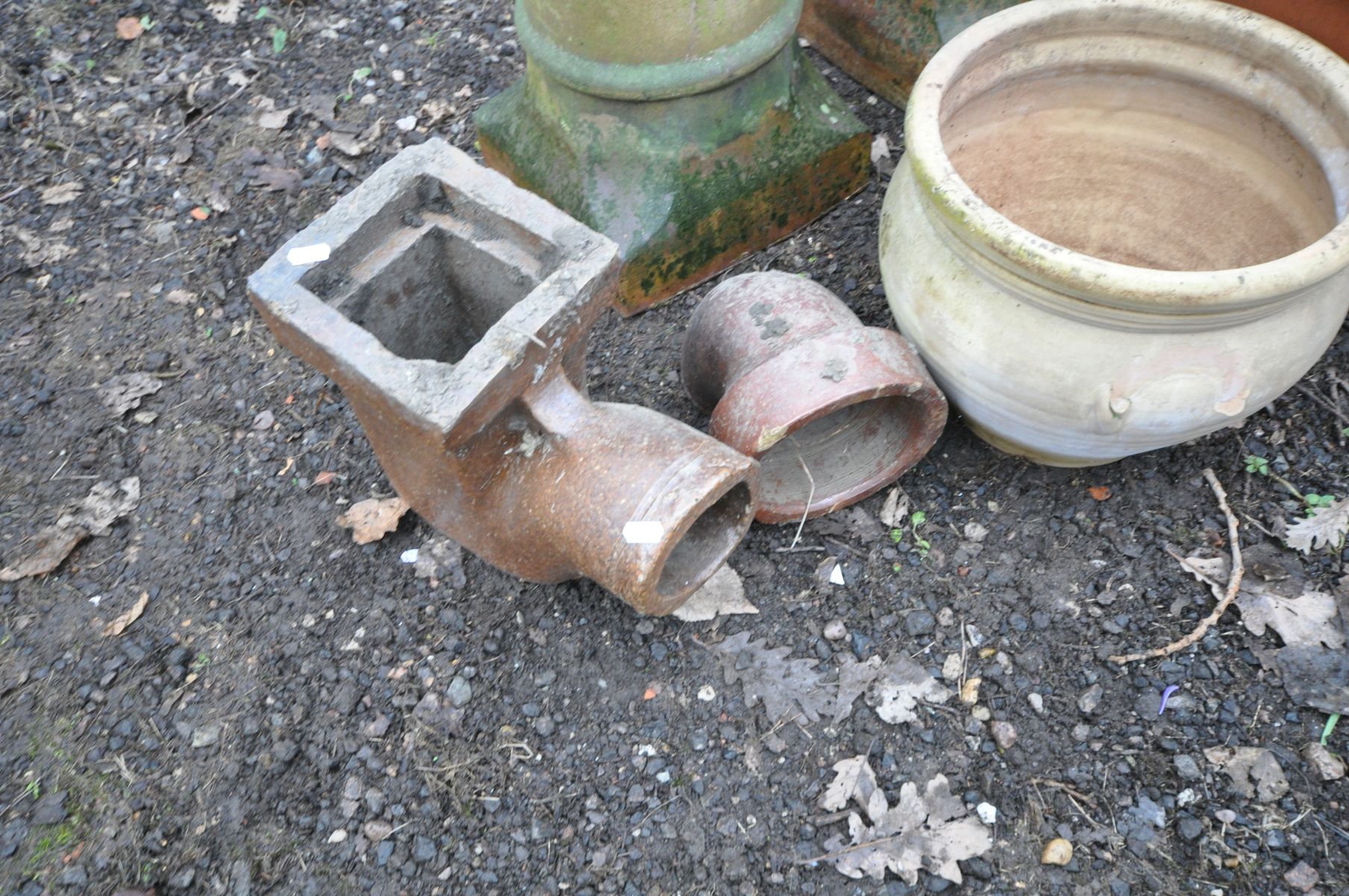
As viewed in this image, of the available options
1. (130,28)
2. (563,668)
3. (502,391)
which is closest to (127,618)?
(563,668)

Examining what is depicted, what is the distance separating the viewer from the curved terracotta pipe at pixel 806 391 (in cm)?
223

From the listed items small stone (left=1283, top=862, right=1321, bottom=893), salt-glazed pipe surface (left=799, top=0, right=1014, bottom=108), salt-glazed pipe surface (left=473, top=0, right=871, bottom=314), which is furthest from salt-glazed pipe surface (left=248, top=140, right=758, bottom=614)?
salt-glazed pipe surface (left=799, top=0, right=1014, bottom=108)

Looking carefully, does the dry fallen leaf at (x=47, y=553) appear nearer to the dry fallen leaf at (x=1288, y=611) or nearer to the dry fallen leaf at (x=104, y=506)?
the dry fallen leaf at (x=104, y=506)

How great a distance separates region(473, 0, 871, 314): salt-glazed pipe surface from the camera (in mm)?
2604

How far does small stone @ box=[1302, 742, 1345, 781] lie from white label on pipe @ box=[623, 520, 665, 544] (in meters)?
1.52

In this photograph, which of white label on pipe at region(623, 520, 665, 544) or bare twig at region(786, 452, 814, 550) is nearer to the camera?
white label on pipe at region(623, 520, 665, 544)

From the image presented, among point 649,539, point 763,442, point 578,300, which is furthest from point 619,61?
point 649,539

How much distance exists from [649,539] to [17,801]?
1629 millimetres

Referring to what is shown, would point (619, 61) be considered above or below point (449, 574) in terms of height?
above

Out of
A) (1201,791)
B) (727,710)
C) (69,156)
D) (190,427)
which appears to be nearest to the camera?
(1201,791)

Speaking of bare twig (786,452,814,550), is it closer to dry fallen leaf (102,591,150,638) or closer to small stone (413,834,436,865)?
small stone (413,834,436,865)

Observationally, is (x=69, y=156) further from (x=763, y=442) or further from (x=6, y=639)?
(x=763, y=442)

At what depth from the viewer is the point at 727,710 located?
7.55 ft

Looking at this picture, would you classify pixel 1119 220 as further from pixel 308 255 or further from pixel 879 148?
pixel 308 255
